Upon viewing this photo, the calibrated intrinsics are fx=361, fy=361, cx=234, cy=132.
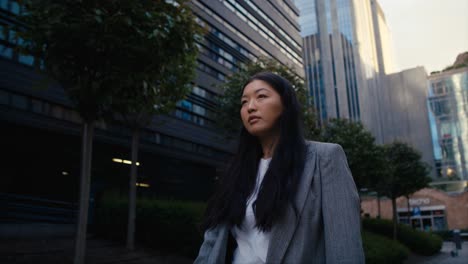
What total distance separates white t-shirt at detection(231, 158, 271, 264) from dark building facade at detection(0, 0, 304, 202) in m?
8.76

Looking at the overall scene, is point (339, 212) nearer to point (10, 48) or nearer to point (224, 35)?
point (10, 48)

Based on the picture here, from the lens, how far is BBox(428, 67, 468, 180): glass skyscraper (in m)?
67.9

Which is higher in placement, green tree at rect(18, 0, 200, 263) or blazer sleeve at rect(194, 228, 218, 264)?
green tree at rect(18, 0, 200, 263)

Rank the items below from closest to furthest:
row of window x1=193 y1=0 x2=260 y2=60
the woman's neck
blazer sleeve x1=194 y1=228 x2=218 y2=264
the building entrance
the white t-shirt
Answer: the white t-shirt
blazer sleeve x1=194 y1=228 x2=218 y2=264
the woman's neck
row of window x1=193 y1=0 x2=260 y2=60
the building entrance

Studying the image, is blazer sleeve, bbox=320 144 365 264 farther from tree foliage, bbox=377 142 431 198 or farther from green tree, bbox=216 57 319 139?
tree foliage, bbox=377 142 431 198

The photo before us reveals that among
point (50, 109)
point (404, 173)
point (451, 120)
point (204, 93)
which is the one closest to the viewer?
point (50, 109)

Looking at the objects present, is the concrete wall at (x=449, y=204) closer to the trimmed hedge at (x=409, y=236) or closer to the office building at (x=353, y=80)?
the trimmed hedge at (x=409, y=236)

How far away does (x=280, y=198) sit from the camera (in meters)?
1.74

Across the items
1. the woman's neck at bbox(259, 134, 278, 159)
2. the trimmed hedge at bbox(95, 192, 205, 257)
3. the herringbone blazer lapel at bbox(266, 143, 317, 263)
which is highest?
the woman's neck at bbox(259, 134, 278, 159)

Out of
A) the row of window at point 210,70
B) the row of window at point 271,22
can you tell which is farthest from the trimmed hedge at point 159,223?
the row of window at point 271,22

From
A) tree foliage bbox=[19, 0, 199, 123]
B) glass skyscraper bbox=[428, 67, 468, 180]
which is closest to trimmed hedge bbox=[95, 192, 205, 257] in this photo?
tree foliage bbox=[19, 0, 199, 123]

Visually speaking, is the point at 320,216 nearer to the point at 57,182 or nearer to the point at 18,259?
the point at 18,259

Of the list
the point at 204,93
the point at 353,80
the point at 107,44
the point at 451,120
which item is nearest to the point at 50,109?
the point at 204,93

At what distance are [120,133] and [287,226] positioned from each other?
2160cm
